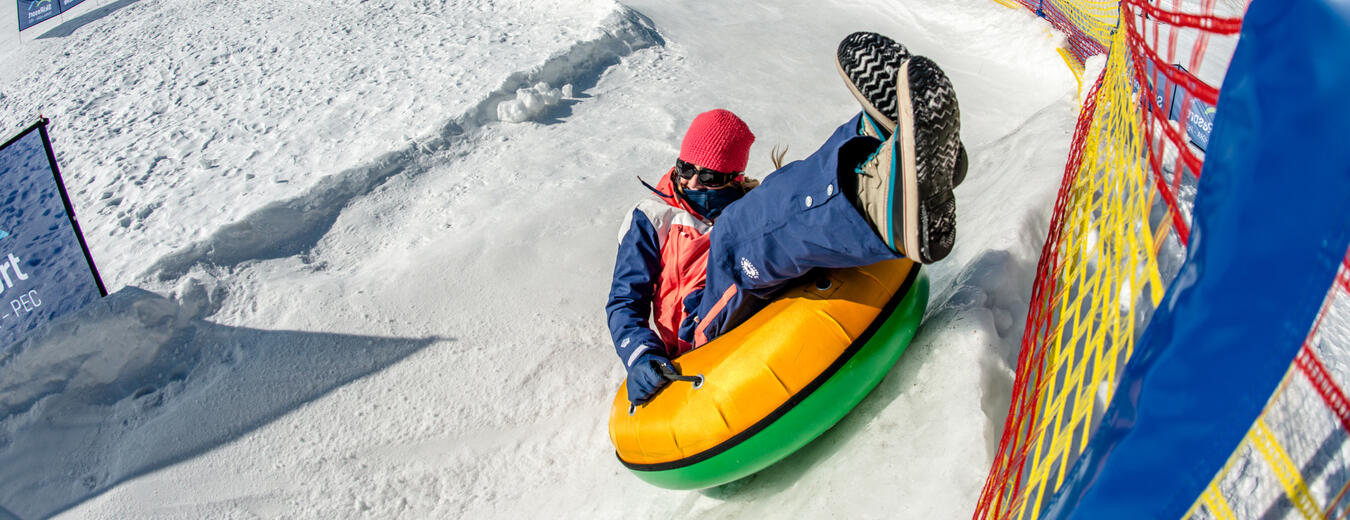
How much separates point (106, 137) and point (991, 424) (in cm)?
571

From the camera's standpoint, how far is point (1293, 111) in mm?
826

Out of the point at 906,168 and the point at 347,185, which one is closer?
the point at 906,168

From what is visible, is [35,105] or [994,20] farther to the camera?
[994,20]

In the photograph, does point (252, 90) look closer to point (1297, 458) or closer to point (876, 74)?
point (876, 74)

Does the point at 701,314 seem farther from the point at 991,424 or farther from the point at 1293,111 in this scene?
the point at 1293,111

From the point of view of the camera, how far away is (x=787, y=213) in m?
2.04

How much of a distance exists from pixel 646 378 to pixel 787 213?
80cm

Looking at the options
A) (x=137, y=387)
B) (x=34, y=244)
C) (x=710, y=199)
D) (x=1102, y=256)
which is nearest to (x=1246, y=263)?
(x=1102, y=256)

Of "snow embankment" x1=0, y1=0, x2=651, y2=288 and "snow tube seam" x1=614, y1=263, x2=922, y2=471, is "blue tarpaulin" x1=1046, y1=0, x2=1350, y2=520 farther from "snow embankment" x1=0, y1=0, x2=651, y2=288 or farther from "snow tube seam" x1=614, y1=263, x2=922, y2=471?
"snow embankment" x1=0, y1=0, x2=651, y2=288

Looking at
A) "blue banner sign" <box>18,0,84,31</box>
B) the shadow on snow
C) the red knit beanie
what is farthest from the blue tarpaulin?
"blue banner sign" <box>18,0,84,31</box>

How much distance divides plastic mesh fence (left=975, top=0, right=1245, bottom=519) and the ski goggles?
42.0 inches

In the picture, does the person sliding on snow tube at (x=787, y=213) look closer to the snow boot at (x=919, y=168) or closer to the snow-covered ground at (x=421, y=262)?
the snow boot at (x=919, y=168)

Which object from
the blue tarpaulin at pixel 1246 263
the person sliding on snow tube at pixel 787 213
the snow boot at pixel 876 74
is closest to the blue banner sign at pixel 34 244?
the person sliding on snow tube at pixel 787 213

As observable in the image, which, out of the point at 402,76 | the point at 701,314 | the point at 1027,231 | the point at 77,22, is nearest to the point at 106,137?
the point at 402,76
